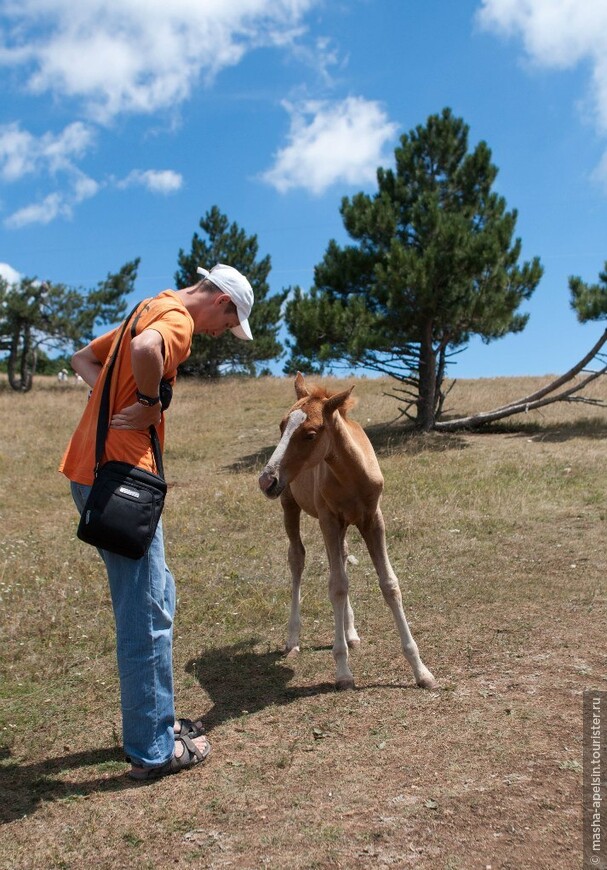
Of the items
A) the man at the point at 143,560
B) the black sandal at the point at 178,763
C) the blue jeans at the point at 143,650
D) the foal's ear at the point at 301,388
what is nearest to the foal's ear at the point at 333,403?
the foal's ear at the point at 301,388

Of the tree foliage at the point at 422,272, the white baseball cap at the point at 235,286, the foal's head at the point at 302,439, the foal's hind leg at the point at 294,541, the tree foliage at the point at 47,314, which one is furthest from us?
the tree foliage at the point at 47,314

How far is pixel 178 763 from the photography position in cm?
366

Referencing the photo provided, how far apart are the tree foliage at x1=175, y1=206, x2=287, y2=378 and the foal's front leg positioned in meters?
24.8

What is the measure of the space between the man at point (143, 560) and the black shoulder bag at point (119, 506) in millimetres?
56

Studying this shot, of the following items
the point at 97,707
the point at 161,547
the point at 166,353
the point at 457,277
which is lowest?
the point at 97,707

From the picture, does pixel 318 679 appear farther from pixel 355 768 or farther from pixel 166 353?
pixel 166 353

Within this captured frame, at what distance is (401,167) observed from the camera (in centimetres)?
1795

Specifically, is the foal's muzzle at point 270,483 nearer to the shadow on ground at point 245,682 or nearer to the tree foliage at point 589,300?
the shadow on ground at point 245,682

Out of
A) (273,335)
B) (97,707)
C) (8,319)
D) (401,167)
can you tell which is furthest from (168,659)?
(8,319)

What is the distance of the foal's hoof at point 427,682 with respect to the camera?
457cm

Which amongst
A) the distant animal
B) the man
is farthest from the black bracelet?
the distant animal

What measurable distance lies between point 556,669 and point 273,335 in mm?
26563

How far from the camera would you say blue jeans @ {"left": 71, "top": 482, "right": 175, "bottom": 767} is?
11.4 feet

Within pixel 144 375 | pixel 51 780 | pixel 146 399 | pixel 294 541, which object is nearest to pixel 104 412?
pixel 146 399
